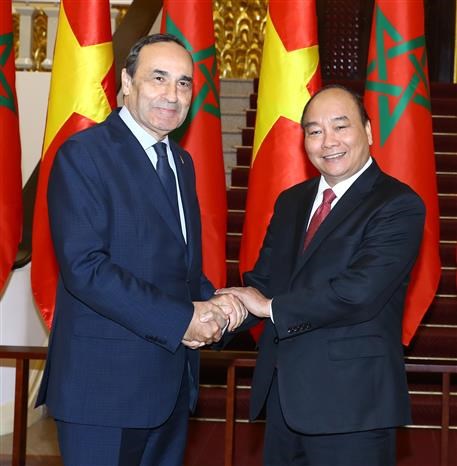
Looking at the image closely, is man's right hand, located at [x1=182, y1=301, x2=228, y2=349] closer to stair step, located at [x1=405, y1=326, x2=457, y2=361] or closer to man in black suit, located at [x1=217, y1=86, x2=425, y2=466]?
man in black suit, located at [x1=217, y1=86, x2=425, y2=466]

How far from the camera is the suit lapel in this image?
2365mm

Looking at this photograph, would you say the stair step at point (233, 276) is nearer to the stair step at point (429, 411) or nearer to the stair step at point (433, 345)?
the stair step at point (433, 345)

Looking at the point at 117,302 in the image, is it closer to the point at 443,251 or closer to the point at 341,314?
the point at 341,314

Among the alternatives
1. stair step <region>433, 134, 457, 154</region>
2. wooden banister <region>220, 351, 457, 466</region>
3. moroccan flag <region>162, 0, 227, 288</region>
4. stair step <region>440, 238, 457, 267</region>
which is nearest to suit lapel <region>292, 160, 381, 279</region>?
wooden banister <region>220, 351, 457, 466</region>

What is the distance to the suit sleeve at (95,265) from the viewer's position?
2.08 meters

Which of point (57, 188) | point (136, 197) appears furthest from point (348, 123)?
point (57, 188)

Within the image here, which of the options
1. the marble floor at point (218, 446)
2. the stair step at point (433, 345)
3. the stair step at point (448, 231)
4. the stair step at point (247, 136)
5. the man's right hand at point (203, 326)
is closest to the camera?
the man's right hand at point (203, 326)

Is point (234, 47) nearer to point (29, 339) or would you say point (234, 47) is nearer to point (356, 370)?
point (29, 339)

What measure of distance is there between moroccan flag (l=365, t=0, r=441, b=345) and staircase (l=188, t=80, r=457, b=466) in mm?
776

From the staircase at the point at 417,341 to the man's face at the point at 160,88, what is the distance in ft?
7.66

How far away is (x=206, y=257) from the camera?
457cm

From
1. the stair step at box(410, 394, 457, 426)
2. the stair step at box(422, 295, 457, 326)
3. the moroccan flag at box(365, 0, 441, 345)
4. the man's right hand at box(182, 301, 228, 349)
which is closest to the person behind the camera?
the man's right hand at box(182, 301, 228, 349)

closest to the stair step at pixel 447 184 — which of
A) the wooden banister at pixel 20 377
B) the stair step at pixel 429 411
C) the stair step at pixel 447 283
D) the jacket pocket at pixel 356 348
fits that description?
the stair step at pixel 447 283

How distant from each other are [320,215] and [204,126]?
2.30 metres
